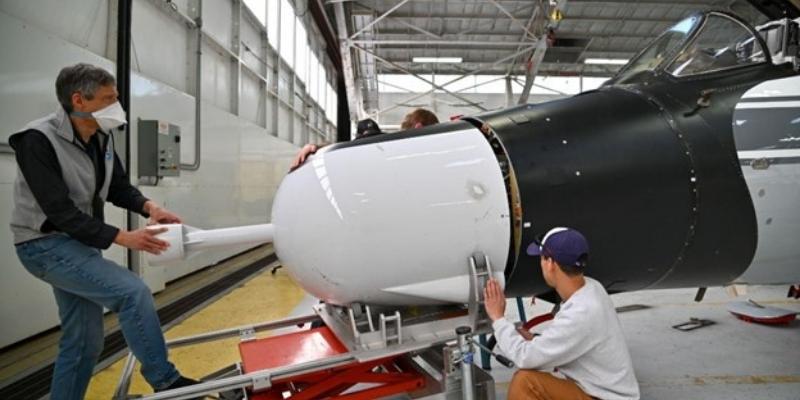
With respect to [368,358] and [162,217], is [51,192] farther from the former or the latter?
[368,358]

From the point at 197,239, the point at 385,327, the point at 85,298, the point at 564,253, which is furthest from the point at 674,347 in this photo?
the point at 85,298

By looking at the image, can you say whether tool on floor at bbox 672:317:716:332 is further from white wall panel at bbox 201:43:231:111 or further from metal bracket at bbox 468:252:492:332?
white wall panel at bbox 201:43:231:111

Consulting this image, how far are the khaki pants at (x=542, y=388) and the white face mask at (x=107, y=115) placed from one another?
2.15 metres

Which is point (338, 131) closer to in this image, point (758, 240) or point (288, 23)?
point (288, 23)

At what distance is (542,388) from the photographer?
205 cm

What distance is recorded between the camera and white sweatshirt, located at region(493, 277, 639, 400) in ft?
6.15

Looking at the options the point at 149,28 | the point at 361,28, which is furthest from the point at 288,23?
the point at 149,28

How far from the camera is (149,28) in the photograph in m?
5.66

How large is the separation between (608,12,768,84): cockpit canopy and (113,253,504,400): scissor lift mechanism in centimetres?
174

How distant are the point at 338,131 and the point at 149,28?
1801 cm

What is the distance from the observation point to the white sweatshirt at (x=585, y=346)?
6.15 feet

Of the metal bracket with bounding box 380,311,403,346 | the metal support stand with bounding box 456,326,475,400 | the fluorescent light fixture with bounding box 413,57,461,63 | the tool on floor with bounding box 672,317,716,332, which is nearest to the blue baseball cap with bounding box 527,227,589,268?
the metal support stand with bounding box 456,326,475,400

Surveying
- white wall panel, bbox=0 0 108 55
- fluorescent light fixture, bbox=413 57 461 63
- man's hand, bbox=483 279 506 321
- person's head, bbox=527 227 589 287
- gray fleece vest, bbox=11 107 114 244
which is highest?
fluorescent light fixture, bbox=413 57 461 63

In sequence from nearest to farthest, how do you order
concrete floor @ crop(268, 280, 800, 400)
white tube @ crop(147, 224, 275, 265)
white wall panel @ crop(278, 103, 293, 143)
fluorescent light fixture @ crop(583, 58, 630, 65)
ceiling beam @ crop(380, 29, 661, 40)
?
white tube @ crop(147, 224, 275, 265) → concrete floor @ crop(268, 280, 800, 400) → white wall panel @ crop(278, 103, 293, 143) → ceiling beam @ crop(380, 29, 661, 40) → fluorescent light fixture @ crop(583, 58, 630, 65)
